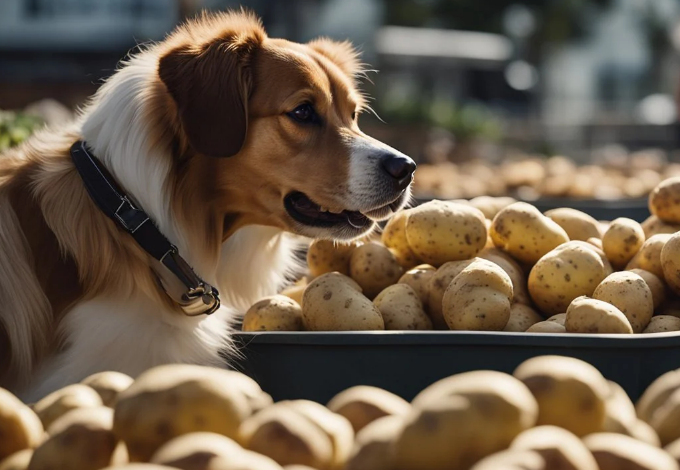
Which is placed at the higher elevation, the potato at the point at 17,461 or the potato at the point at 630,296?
the potato at the point at 17,461

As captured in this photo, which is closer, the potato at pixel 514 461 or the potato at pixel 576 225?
the potato at pixel 514 461

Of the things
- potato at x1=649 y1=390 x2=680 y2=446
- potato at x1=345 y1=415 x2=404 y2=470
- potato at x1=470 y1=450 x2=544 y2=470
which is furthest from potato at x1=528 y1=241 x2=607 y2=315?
potato at x1=470 y1=450 x2=544 y2=470

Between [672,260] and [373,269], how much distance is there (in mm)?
973

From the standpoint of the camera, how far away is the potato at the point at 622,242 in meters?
3.27

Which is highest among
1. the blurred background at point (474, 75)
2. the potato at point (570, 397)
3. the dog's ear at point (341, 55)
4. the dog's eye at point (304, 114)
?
the dog's ear at point (341, 55)

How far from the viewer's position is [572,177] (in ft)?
23.5

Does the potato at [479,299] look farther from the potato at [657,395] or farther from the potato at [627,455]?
the potato at [627,455]

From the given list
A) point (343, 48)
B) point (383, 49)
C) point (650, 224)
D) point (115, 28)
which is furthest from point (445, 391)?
point (115, 28)

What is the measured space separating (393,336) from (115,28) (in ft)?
92.9

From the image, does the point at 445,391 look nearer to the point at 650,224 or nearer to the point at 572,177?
the point at 650,224

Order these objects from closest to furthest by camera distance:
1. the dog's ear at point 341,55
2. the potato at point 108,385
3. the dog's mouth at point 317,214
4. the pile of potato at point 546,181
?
the potato at point 108,385 → the dog's mouth at point 317,214 → the dog's ear at point 341,55 → the pile of potato at point 546,181

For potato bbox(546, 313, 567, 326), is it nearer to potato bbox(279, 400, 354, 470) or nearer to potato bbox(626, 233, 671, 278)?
potato bbox(626, 233, 671, 278)

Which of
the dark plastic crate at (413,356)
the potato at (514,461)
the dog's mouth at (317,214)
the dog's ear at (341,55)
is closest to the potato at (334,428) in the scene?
the potato at (514,461)

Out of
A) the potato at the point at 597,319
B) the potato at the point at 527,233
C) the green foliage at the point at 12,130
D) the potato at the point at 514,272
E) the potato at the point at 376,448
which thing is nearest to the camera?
the potato at the point at 376,448
